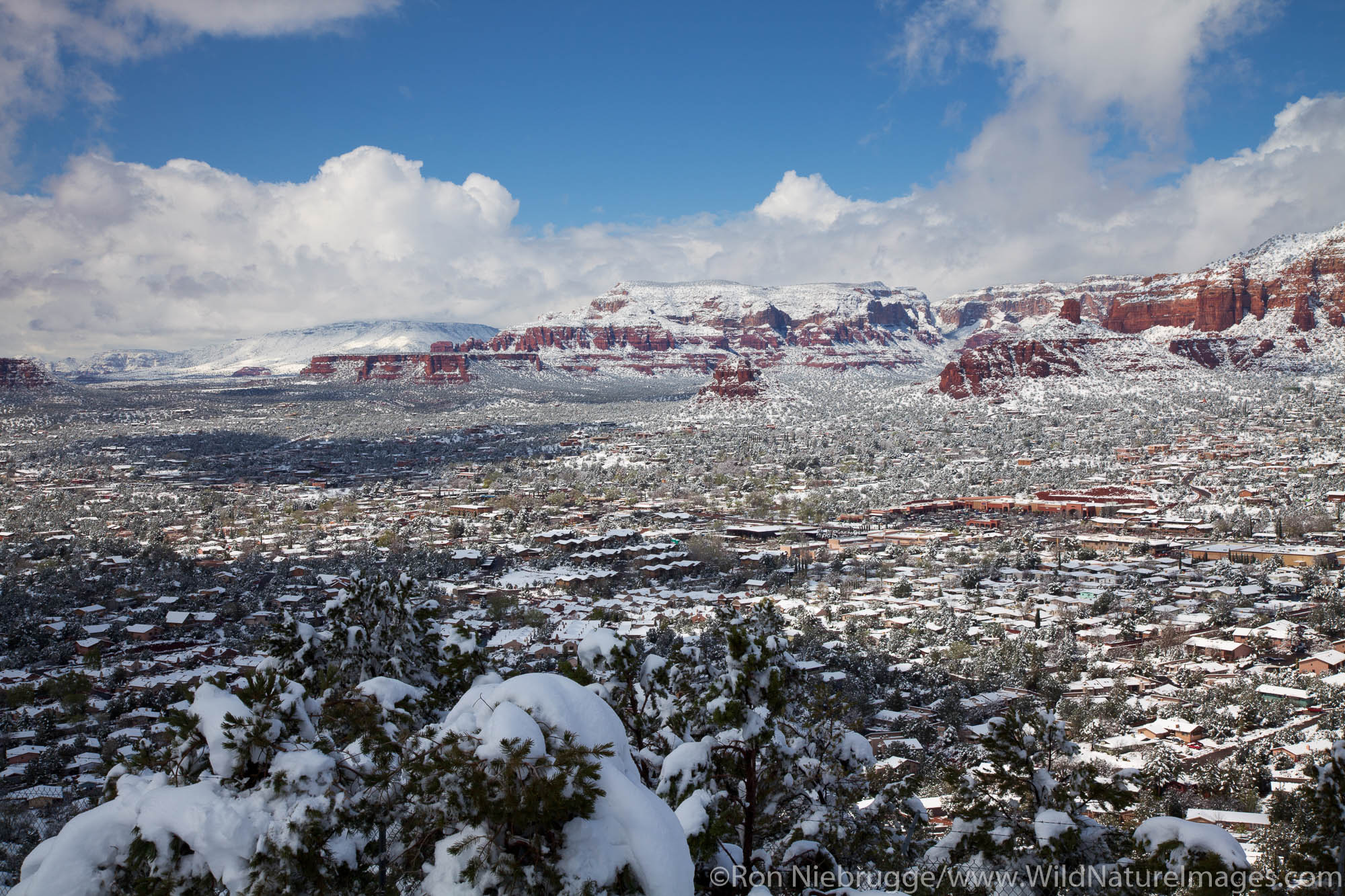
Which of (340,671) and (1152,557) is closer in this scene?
(340,671)

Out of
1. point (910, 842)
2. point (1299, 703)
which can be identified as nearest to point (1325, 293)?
point (1299, 703)

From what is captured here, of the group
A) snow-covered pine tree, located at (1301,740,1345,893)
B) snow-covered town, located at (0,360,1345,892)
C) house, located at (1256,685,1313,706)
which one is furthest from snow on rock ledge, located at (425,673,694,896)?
house, located at (1256,685,1313,706)

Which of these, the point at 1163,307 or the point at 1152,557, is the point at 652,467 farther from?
the point at 1163,307

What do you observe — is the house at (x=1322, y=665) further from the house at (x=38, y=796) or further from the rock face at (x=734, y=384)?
the rock face at (x=734, y=384)

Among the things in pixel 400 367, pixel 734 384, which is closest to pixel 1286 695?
pixel 734 384

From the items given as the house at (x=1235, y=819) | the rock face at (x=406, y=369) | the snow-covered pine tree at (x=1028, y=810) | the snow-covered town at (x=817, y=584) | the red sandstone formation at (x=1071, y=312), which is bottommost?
the snow-covered town at (x=817, y=584)

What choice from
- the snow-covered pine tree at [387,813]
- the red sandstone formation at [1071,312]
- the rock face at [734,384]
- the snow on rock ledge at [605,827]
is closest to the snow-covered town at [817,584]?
the snow-covered pine tree at [387,813]
